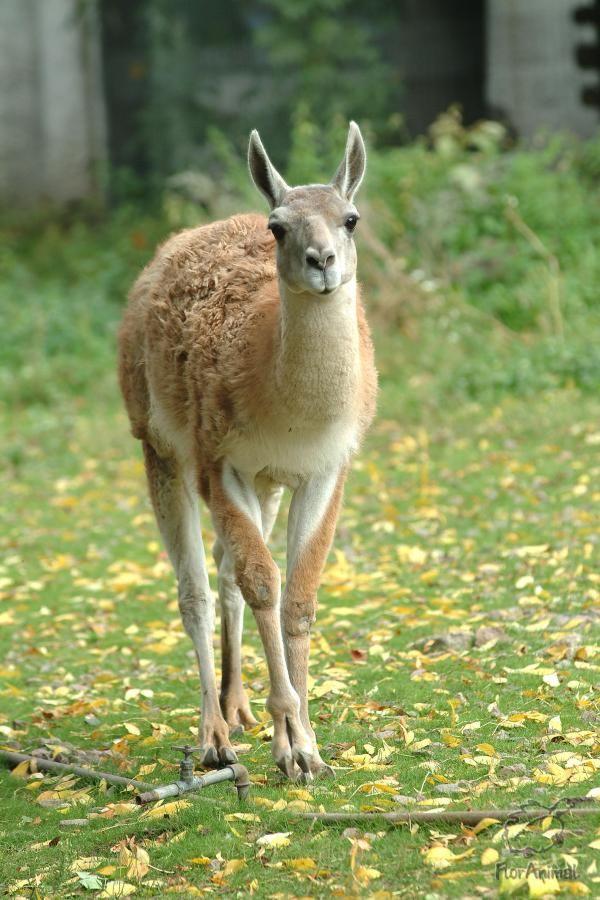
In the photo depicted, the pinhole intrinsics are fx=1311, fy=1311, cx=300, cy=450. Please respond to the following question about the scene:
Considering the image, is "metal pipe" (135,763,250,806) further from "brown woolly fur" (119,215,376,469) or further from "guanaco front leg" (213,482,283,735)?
"brown woolly fur" (119,215,376,469)

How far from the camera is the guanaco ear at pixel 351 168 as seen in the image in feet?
16.3

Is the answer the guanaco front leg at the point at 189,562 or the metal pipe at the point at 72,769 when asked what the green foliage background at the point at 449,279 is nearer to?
the guanaco front leg at the point at 189,562

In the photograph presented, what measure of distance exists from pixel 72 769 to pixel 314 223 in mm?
2434

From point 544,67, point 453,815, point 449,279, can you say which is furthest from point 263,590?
point 544,67

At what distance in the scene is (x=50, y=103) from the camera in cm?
2077

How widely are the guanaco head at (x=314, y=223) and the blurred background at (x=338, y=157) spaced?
7.13 m

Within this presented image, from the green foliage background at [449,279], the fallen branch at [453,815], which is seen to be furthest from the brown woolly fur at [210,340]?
the green foliage background at [449,279]

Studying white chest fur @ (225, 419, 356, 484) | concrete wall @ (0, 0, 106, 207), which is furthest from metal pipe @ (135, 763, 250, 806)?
concrete wall @ (0, 0, 106, 207)

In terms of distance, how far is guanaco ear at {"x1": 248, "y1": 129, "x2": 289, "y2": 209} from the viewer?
4.99m

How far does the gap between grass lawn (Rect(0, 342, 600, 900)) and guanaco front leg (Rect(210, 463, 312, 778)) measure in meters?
0.16

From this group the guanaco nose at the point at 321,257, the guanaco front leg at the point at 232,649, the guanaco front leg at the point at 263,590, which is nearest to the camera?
the guanaco nose at the point at 321,257

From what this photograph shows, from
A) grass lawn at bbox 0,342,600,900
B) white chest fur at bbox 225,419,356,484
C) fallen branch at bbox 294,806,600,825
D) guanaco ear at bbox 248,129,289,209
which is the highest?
guanaco ear at bbox 248,129,289,209

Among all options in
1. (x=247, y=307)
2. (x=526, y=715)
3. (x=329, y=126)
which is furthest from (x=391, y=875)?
(x=329, y=126)

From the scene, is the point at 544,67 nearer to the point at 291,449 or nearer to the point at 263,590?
the point at 291,449
